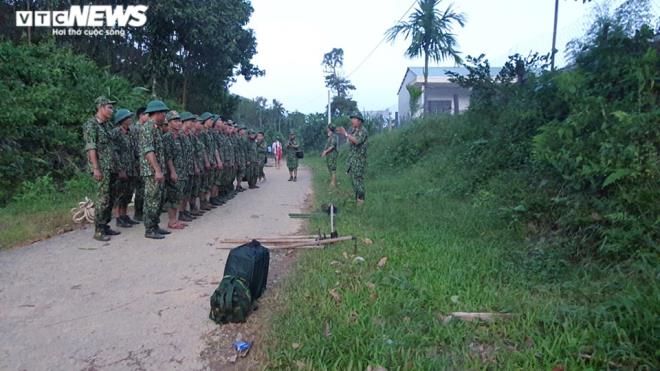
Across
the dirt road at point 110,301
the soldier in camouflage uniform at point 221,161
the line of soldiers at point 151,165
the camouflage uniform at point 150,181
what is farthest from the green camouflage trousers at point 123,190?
the soldier in camouflage uniform at point 221,161

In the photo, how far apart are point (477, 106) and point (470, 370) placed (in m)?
9.71

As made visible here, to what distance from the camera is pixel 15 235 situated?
604 cm

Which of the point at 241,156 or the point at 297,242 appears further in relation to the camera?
the point at 241,156

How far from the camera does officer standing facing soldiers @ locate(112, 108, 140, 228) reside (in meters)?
6.87

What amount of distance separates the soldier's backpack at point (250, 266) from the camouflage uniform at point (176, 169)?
3.44 metres

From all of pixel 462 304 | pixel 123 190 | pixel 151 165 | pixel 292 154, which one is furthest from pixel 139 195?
pixel 292 154

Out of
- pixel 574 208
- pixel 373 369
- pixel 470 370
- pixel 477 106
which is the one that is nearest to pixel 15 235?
pixel 373 369

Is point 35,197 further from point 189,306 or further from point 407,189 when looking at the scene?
point 407,189

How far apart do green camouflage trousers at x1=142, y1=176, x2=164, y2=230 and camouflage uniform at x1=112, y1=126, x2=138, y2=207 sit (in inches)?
25.4

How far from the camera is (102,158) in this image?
6.43m

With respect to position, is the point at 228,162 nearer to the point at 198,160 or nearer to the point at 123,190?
the point at 198,160

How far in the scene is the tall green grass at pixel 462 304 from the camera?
2812mm

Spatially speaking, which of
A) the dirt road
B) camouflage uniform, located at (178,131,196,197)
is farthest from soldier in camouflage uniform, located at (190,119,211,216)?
the dirt road

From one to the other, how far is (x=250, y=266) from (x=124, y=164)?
4.05 meters
